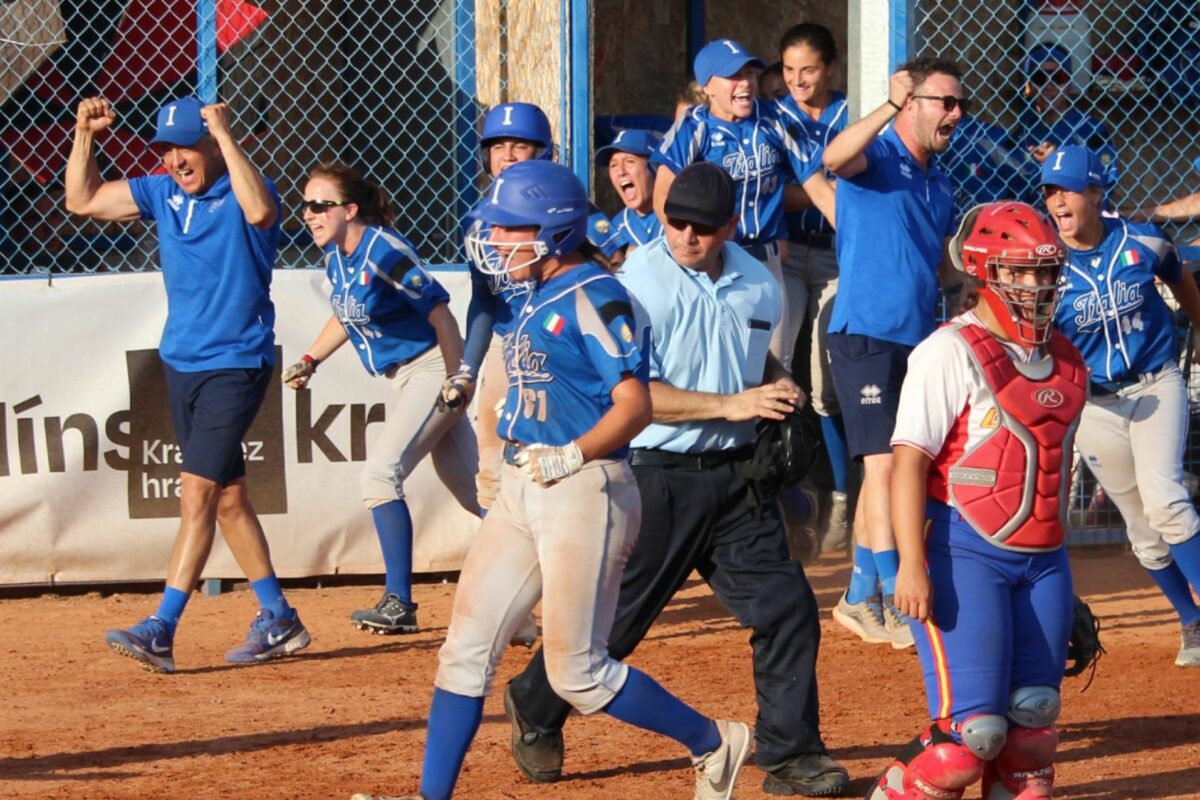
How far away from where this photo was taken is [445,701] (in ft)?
15.6

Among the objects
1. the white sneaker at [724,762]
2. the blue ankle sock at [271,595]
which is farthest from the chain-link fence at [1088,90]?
the white sneaker at [724,762]

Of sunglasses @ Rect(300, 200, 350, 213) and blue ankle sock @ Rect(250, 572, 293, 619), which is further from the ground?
sunglasses @ Rect(300, 200, 350, 213)

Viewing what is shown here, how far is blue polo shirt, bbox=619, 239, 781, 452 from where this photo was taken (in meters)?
5.45

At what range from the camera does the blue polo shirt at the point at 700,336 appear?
5.45m

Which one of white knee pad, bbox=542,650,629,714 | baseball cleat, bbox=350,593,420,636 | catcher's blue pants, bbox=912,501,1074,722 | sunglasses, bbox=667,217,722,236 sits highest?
sunglasses, bbox=667,217,722,236

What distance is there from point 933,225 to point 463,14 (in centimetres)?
399

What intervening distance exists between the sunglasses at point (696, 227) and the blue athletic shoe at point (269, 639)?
9.38ft

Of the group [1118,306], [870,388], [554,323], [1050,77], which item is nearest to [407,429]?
[870,388]

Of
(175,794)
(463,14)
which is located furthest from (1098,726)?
(463,14)

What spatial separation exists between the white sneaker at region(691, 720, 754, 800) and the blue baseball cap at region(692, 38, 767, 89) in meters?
3.51

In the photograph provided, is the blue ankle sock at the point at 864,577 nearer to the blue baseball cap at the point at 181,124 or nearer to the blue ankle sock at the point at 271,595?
the blue ankle sock at the point at 271,595

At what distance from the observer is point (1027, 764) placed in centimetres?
447

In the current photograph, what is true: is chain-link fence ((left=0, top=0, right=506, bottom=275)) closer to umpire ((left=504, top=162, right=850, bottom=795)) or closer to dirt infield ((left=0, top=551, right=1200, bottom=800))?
dirt infield ((left=0, top=551, right=1200, bottom=800))

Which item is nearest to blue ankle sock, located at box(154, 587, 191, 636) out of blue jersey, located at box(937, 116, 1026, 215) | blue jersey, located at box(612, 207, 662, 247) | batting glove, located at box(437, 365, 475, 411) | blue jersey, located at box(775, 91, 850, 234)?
batting glove, located at box(437, 365, 475, 411)
